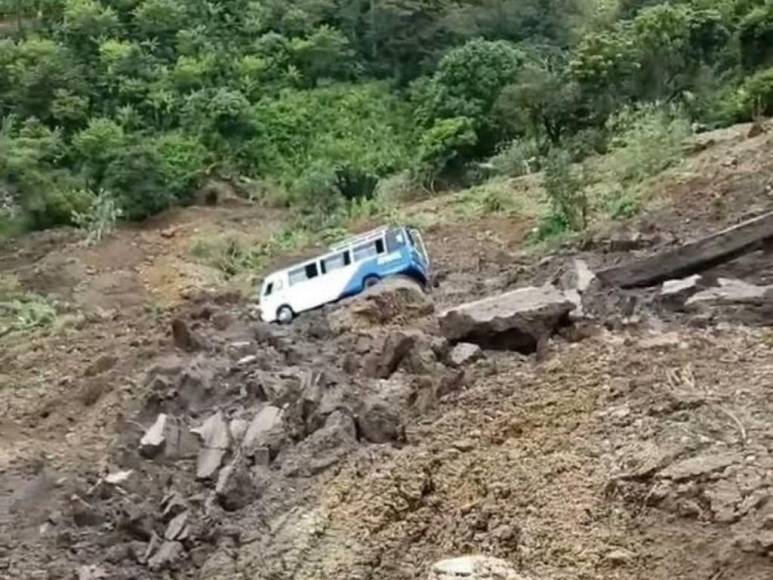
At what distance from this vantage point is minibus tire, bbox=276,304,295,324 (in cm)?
1202

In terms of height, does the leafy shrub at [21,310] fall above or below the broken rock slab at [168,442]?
below

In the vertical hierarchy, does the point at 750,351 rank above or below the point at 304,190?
above

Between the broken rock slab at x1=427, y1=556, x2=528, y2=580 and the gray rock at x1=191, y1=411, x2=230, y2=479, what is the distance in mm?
2815

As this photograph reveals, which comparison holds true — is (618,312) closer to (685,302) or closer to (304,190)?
(685,302)

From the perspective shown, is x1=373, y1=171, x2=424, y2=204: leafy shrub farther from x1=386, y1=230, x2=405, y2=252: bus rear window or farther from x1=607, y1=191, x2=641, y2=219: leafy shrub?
x1=386, y1=230, x2=405, y2=252: bus rear window

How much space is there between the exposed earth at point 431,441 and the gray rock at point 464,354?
0.05 feet

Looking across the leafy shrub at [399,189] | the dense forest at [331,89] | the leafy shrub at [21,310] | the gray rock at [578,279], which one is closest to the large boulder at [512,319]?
the gray rock at [578,279]

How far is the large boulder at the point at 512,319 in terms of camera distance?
7.00 meters

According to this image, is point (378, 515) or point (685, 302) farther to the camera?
point (685, 302)

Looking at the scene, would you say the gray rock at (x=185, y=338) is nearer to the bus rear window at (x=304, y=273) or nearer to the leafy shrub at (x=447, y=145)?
the bus rear window at (x=304, y=273)

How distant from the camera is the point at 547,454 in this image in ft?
17.1

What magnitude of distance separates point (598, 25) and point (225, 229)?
9140 millimetres

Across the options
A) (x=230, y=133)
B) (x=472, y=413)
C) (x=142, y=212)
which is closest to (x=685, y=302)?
(x=472, y=413)

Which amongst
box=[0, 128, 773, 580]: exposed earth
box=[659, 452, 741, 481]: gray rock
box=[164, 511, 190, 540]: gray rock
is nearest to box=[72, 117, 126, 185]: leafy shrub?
box=[0, 128, 773, 580]: exposed earth
